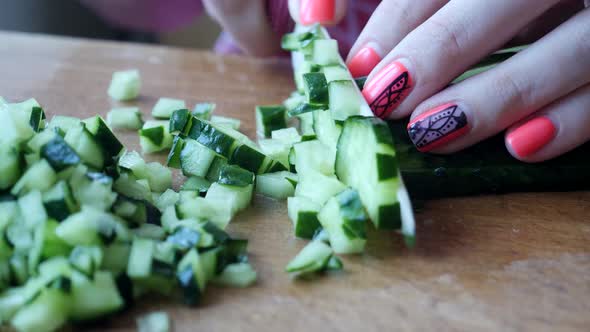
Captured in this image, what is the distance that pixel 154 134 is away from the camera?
1.71 meters

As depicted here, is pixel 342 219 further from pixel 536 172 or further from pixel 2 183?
pixel 2 183

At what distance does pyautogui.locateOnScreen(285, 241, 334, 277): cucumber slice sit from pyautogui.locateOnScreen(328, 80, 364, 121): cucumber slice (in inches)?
14.9

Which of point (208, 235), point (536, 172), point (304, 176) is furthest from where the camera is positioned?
point (536, 172)

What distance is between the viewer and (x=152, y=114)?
1.95 metres

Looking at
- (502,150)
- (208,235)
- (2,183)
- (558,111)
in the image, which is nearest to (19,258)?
(2,183)

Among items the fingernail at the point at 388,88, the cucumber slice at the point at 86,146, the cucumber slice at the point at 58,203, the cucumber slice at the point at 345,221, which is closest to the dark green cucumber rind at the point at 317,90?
Answer: the fingernail at the point at 388,88

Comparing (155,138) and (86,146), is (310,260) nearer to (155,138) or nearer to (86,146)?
(86,146)

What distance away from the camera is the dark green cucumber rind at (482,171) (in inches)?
58.4

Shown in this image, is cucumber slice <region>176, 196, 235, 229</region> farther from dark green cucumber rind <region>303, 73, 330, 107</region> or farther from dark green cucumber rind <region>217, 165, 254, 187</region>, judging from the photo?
dark green cucumber rind <region>303, 73, 330, 107</region>

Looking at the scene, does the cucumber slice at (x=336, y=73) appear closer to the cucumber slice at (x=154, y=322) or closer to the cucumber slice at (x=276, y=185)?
the cucumber slice at (x=276, y=185)

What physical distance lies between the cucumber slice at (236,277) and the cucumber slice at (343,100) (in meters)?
0.49

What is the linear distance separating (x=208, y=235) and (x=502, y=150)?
0.84 metres

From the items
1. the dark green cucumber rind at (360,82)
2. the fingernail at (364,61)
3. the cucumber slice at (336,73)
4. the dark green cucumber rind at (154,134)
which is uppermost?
the fingernail at (364,61)

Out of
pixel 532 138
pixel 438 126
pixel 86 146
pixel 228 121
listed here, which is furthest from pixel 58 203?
pixel 532 138
